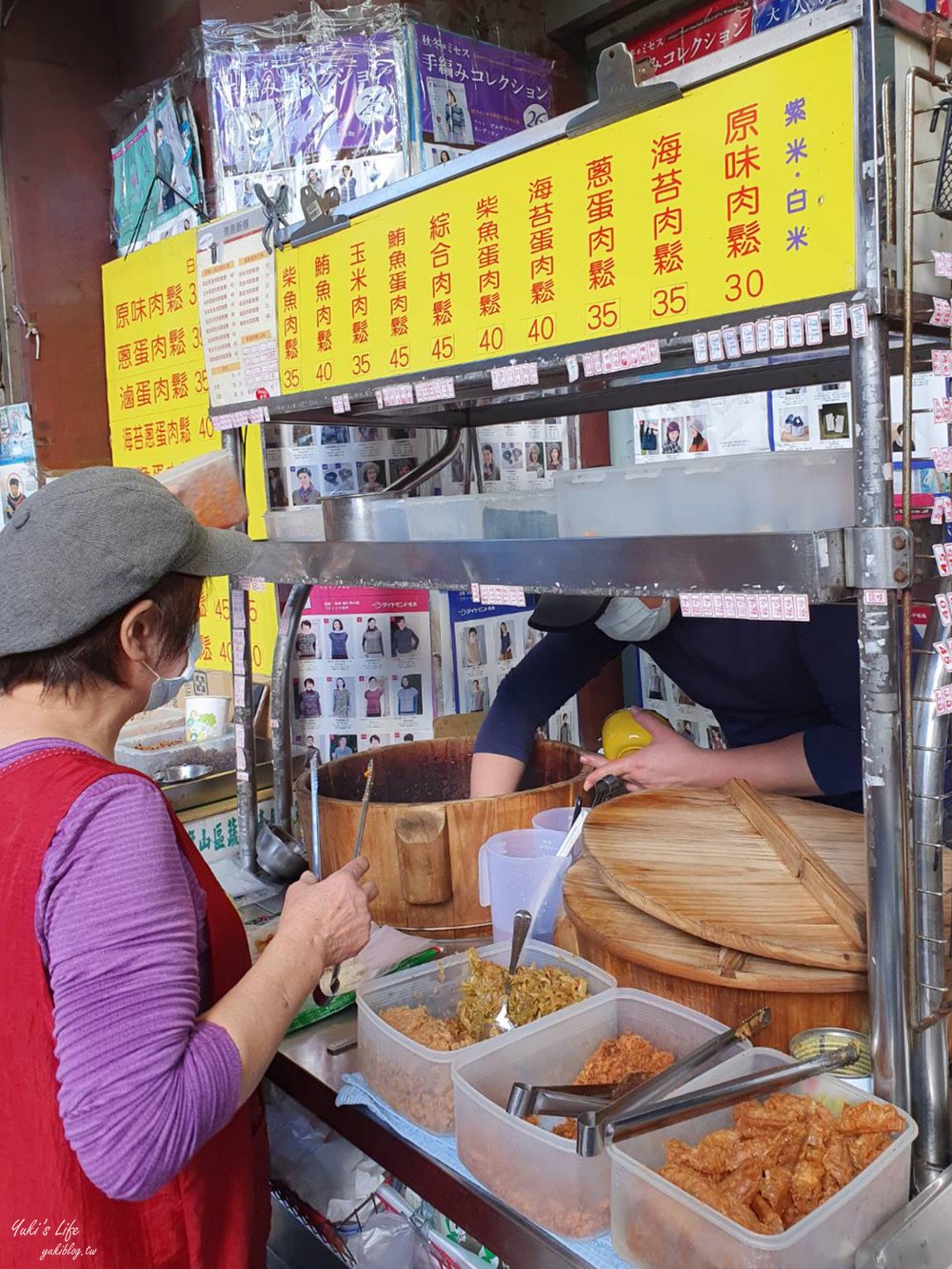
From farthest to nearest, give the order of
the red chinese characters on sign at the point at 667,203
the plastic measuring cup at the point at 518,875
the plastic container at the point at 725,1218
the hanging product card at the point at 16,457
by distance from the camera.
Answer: the hanging product card at the point at 16,457, the plastic measuring cup at the point at 518,875, the red chinese characters on sign at the point at 667,203, the plastic container at the point at 725,1218

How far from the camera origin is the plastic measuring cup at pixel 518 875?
5.60 ft

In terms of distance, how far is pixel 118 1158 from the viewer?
1.02 meters

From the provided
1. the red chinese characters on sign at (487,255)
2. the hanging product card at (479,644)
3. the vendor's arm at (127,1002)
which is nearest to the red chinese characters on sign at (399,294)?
the red chinese characters on sign at (487,255)

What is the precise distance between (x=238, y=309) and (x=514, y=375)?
90cm

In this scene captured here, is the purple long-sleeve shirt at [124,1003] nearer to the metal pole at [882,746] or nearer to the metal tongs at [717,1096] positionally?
the metal tongs at [717,1096]

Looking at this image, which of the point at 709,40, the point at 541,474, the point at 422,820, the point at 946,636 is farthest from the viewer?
the point at 541,474

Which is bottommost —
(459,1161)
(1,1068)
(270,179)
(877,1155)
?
(459,1161)

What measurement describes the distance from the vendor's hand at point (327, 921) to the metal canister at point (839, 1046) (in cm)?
56

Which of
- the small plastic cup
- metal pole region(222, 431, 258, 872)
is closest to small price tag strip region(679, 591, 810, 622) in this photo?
metal pole region(222, 431, 258, 872)

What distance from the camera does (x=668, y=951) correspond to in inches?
53.8

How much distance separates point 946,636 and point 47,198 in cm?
376

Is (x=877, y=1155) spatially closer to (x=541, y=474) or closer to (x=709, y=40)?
(x=541, y=474)

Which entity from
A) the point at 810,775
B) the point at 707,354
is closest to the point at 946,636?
the point at 707,354

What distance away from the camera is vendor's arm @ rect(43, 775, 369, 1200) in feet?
3.33
